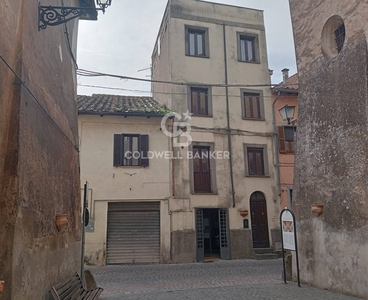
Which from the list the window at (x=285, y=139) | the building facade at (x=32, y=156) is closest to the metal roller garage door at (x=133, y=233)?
the window at (x=285, y=139)

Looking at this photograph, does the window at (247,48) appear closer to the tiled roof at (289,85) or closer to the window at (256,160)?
the tiled roof at (289,85)

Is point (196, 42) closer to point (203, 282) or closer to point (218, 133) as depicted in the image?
point (218, 133)

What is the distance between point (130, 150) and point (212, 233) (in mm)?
5620

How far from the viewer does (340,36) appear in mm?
8727

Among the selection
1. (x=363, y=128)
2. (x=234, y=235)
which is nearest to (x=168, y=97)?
(x=234, y=235)

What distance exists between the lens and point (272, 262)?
1454 cm

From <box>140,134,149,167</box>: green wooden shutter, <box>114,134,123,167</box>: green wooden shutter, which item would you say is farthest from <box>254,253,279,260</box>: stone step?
<box>114,134,123,167</box>: green wooden shutter

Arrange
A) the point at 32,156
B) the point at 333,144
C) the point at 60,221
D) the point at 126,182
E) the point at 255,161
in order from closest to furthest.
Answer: the point at 32,156 → the point at 60,221 → the point at 333,144 → the point at 126,182 → the point at 255,161

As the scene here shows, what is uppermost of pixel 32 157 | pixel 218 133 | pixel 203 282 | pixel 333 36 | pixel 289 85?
pixel 289 85

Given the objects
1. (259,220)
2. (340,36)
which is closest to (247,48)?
(259,220)

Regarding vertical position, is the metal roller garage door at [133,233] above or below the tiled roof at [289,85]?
below

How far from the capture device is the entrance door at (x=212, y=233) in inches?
615

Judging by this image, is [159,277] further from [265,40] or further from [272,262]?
[265,40]

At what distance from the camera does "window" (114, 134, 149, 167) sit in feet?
50.5
